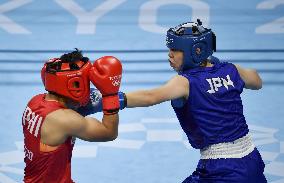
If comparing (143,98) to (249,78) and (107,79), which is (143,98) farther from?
(249,78)

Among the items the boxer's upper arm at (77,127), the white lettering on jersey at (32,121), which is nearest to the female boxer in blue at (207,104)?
the boxer's upper arm at (77,127)

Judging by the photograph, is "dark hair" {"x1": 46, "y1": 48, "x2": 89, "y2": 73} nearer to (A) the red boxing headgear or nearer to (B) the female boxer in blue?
(A) the red boxing headgear

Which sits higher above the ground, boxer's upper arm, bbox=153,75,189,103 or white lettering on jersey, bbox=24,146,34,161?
boxer's upper arm, bbox=153,75,189,103

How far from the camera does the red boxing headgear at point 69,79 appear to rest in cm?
376

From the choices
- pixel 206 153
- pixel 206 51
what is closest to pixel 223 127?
pixel 206 153

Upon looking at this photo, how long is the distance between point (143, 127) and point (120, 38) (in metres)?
2.21

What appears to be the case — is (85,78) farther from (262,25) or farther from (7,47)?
(262,25)

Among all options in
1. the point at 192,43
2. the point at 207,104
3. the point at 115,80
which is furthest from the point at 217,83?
the point at 115,80

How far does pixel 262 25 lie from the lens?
27.8 ft

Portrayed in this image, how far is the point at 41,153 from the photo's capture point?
3.79 meters

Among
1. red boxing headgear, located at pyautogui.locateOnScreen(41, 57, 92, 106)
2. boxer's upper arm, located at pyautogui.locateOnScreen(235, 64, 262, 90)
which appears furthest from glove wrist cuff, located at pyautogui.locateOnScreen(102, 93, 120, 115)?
boxer's upper arm, located at pyautogui.locateOnScreen(235, 64, 262, 90)

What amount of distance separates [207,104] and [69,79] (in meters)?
0.92

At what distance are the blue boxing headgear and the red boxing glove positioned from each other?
53cm

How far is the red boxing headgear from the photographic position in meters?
3.76
